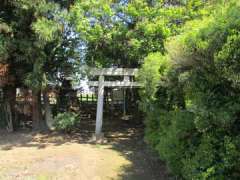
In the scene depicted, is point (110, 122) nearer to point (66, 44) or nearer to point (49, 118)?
point (49, 118)

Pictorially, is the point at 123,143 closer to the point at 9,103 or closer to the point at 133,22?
the point at 133,22

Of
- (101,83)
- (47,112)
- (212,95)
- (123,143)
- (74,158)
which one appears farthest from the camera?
(47,112)

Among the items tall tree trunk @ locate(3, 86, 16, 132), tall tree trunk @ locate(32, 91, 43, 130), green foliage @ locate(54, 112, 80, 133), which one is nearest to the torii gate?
green foliage @ locate(54, 112, 80, 133)

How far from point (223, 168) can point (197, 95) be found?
88 cm

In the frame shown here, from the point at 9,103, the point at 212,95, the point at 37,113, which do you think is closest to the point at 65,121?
the point at 37,113

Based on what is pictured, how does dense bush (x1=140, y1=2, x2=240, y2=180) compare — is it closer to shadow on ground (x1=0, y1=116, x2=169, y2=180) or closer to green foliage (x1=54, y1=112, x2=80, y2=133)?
shadow on ground (x1=0, y1=116, x2=169, y2=180)

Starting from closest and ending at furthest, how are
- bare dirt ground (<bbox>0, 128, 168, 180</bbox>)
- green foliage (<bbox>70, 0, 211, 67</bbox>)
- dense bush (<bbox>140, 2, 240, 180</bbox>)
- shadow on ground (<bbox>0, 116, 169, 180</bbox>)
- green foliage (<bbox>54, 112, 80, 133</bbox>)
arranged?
dense bush (<bbox>140, 2, 240, 180</bbox>), bare dirt ground (<bbox>0, 128, 168, 180</bbox>), shadow on ground (<bbox>0, 116, 169, 180</bbox>), green foliage (<bbox>70, 0, 211, 67</bbox>), green foliage (<bbox>54, 112, 80, 133</bbox>)

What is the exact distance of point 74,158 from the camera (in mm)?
6215

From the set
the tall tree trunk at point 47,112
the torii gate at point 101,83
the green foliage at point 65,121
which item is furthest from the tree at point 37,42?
the torii gate at point 101,83

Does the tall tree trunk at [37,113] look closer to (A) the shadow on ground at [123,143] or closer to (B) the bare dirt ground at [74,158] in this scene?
(A) the shadow on ground at [123,143]

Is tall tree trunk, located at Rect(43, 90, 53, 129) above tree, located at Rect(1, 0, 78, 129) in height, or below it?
below

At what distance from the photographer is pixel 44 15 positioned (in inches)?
317

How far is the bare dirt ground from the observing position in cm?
520

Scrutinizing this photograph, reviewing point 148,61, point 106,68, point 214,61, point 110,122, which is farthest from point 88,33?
point 214,61
